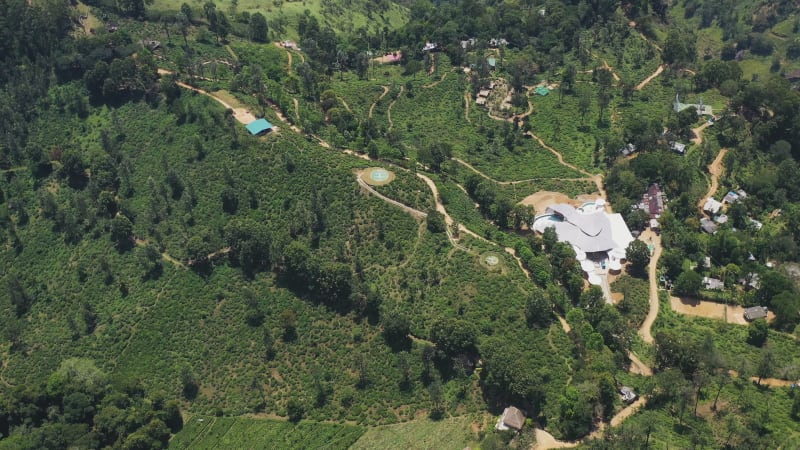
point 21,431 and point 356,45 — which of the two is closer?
point 21,431

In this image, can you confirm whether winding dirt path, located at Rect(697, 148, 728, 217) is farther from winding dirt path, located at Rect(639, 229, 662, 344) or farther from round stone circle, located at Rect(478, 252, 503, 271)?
round stone circle, located at Rect(478, 252, 503, 271)

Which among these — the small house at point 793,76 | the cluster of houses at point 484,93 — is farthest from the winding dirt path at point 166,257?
the small house at point 793,76

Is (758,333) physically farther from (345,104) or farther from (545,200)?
(345,104)

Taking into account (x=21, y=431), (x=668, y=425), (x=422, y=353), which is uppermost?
(x=668, y=425)

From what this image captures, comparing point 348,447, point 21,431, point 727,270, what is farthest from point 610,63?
point 21,431

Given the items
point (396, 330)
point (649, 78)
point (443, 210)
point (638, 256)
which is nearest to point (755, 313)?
point (638, 256)

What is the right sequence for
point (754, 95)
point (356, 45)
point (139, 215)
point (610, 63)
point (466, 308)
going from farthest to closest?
point (356, 45) → point (610, 63) → point (754, 95) → point (139, 215) → point (466, 308)

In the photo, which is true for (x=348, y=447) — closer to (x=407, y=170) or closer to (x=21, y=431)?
(x=21, y=431)
